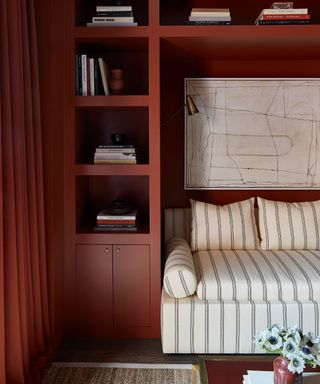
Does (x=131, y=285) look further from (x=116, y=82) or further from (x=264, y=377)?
(x=264, y=377)

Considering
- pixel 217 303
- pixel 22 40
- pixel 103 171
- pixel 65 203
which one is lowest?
pixel 217 303

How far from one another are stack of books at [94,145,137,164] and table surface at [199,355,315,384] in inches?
58.3

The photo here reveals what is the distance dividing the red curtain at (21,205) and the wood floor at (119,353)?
0.31 meters

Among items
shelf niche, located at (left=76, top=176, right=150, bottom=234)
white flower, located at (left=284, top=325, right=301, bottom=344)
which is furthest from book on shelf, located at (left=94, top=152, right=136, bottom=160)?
white flower, located at (left=284, top=325, right=301, bottom=344)

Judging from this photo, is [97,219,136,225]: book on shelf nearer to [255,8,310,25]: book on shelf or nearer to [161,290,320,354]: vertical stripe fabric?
[161,290,320,354]: vertical stripe fabric

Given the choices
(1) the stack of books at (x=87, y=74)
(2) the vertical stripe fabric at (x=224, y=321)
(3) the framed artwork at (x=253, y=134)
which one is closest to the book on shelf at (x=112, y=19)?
(1) the stack of books at (x=87, y=74)

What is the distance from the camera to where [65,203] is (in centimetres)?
312

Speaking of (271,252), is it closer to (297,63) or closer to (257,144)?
(257,144)

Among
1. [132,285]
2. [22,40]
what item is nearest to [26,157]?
[22,40]

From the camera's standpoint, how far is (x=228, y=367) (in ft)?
6.50

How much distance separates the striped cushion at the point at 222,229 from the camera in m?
3.44

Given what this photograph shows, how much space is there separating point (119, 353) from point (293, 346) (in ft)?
5.11

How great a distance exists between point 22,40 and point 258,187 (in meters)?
2.06

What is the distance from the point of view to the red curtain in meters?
2.15
